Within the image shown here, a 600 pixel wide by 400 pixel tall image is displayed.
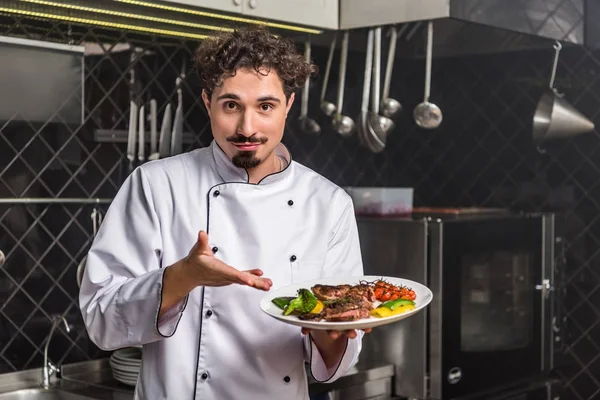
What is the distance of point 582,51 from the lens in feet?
8.98

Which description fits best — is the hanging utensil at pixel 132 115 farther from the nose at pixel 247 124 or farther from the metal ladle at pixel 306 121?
the nose at pixel 247 124

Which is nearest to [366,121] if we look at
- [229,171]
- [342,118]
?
[342,118]

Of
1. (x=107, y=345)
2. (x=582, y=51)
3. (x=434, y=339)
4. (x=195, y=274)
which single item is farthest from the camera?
(x=582, y=51)

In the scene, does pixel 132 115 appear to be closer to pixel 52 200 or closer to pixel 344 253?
pixel 52 200

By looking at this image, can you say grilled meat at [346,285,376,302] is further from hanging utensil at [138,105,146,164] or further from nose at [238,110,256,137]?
hanging utensil at [138,105,146,164]

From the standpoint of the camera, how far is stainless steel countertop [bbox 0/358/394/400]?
2.18 m

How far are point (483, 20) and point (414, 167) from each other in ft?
2.73

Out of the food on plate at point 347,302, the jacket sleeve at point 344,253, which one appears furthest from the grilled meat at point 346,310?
the jacket sleeve at point 344,253

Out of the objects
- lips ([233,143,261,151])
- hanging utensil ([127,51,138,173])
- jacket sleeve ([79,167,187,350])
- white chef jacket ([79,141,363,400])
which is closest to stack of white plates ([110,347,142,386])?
hanging utensil ([127,51,138,173])

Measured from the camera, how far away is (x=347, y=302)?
1.46 meters

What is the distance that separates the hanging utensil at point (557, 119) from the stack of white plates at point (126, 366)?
134 centimetres

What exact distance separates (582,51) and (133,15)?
1347 millimetres

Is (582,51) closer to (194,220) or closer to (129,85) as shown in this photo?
(129,85)

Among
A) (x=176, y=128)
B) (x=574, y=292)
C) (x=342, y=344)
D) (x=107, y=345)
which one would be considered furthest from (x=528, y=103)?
(x=107, y=345)
